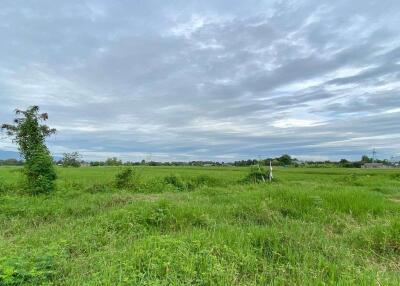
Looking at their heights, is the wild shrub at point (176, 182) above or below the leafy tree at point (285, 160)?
below

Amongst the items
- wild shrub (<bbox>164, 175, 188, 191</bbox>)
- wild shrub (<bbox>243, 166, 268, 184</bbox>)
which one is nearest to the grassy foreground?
wild shrub (<bbox>164, 175, 188, 191</bbox>)

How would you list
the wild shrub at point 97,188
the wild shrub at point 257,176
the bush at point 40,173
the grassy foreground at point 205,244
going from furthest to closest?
the wild shrub at point 257,176 → the wild shrub at point 97,188 → the bush at point 40,173 → the grassy foreground at point 205,244

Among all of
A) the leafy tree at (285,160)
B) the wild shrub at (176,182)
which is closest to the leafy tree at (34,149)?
the wild shrub at (176,182)

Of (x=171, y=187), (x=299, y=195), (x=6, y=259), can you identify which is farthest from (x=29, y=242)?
(x=171, y=187)

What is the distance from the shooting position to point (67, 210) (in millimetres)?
8117

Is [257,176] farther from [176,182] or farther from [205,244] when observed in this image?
[205,244]

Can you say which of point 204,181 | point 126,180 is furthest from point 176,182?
point 126,180

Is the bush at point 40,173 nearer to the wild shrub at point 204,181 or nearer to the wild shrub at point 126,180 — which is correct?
the wild shrub at point 126,180

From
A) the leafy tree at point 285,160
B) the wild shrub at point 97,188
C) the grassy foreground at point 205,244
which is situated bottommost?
the grassy foreground at point 205,244

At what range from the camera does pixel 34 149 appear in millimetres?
12062

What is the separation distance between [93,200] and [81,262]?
218 inches

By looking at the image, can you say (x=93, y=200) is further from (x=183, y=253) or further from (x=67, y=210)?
(x=183, y=253)

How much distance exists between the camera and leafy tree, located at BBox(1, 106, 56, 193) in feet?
37.0

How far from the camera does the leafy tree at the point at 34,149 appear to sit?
1127cm
